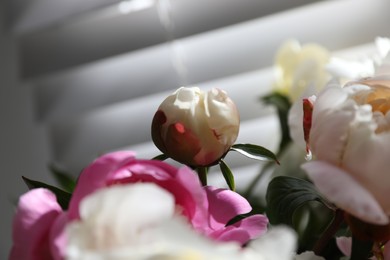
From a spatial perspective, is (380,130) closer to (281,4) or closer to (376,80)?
(376,80)

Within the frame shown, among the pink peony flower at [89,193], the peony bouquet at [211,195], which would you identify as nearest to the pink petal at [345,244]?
the peony bouquet at [211,195]

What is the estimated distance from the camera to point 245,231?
0.95ft

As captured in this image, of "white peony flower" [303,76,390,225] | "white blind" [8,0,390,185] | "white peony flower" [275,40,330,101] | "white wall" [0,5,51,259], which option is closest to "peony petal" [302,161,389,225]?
"white peony flower" [303,76,390,225]

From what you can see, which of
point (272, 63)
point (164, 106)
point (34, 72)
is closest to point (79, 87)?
point (34, 72)

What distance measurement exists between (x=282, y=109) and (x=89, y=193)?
1.51 ft

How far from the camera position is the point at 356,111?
289mm

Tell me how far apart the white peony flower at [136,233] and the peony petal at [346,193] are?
2.0 inches

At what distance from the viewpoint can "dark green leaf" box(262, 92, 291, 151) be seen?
68cm

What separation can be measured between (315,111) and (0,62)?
2.47ft

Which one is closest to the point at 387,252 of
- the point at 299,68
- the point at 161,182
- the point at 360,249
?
the point at 360,249

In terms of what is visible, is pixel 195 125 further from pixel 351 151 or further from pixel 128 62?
pixel 128 62

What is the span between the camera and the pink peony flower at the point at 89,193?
26 centimetres

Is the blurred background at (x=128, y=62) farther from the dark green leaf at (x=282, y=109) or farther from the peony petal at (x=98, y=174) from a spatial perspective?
the peony petal at (x=98, y=174)

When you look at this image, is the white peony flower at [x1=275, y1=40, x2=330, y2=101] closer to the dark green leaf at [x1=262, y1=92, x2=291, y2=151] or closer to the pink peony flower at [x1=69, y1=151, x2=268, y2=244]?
the dark green leaf at [x1=262, y1=92, x2=291, y2=151]
